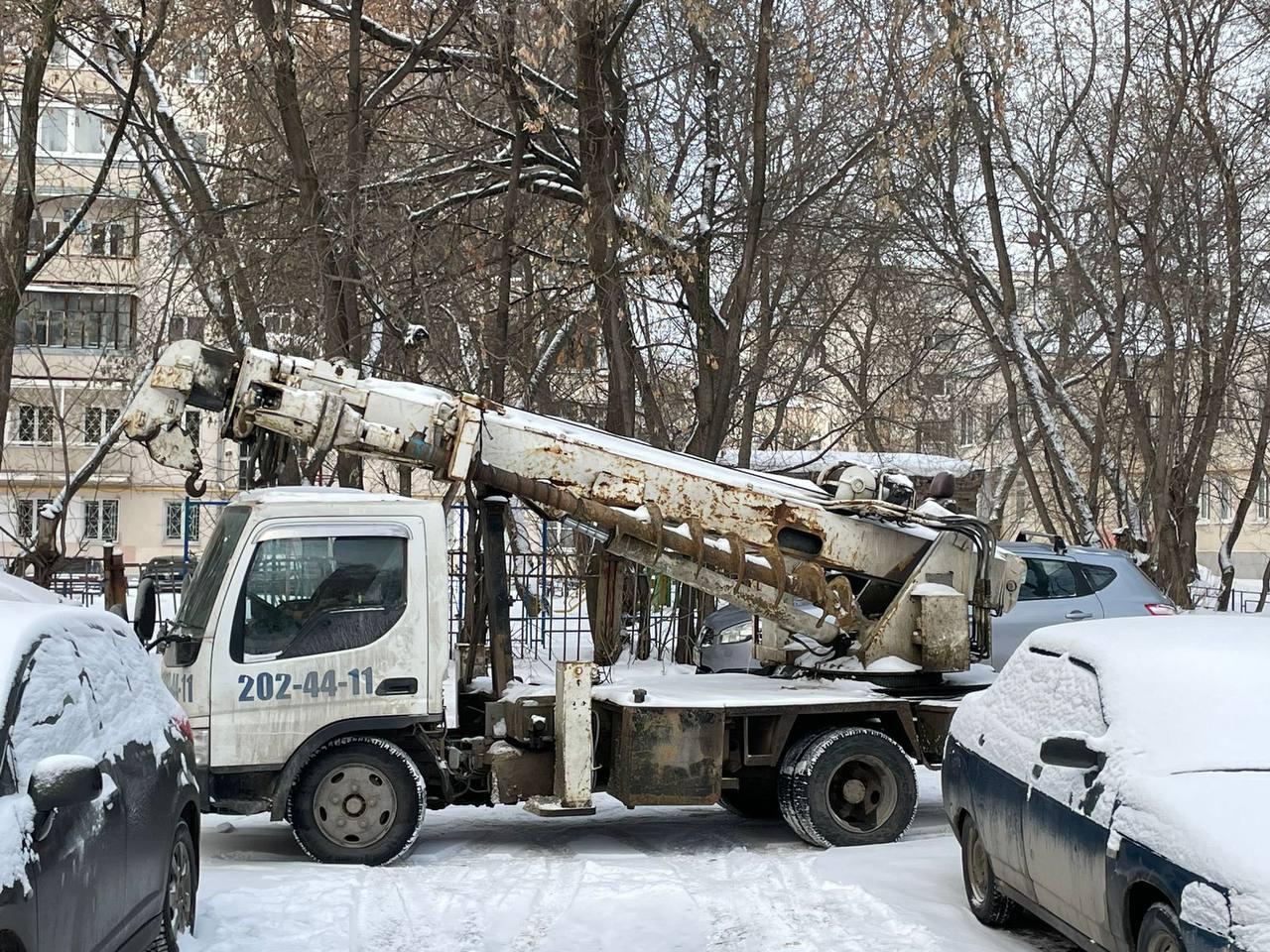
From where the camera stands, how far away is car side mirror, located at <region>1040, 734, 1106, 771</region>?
19.9 ft

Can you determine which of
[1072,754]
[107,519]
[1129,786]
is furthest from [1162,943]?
[107,519]

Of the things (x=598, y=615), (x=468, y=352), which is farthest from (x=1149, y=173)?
(x=598, y=615)

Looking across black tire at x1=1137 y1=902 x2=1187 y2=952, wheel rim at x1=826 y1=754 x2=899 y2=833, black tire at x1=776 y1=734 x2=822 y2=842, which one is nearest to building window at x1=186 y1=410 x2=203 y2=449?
black tire at x1=776 y1=734 x2=822 y2=842

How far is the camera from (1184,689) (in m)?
6.12

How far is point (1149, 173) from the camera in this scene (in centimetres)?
2169

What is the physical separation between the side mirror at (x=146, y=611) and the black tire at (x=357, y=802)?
4.30 ft

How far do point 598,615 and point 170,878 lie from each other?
5231mm

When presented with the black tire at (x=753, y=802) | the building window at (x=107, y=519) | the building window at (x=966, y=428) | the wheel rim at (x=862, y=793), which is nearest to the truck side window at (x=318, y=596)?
the black tire at (x=753, y=802)

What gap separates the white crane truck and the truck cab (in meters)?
0.01

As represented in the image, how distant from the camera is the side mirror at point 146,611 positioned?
30.4ft

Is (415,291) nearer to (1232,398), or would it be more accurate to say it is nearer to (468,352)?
(468,352)

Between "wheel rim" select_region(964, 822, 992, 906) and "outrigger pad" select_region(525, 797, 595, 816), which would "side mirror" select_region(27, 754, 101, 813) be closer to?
"wheel rim" select_region(964, 822, 992, 906)

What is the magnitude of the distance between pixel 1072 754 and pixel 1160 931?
91cm

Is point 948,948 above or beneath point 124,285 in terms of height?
beneath
